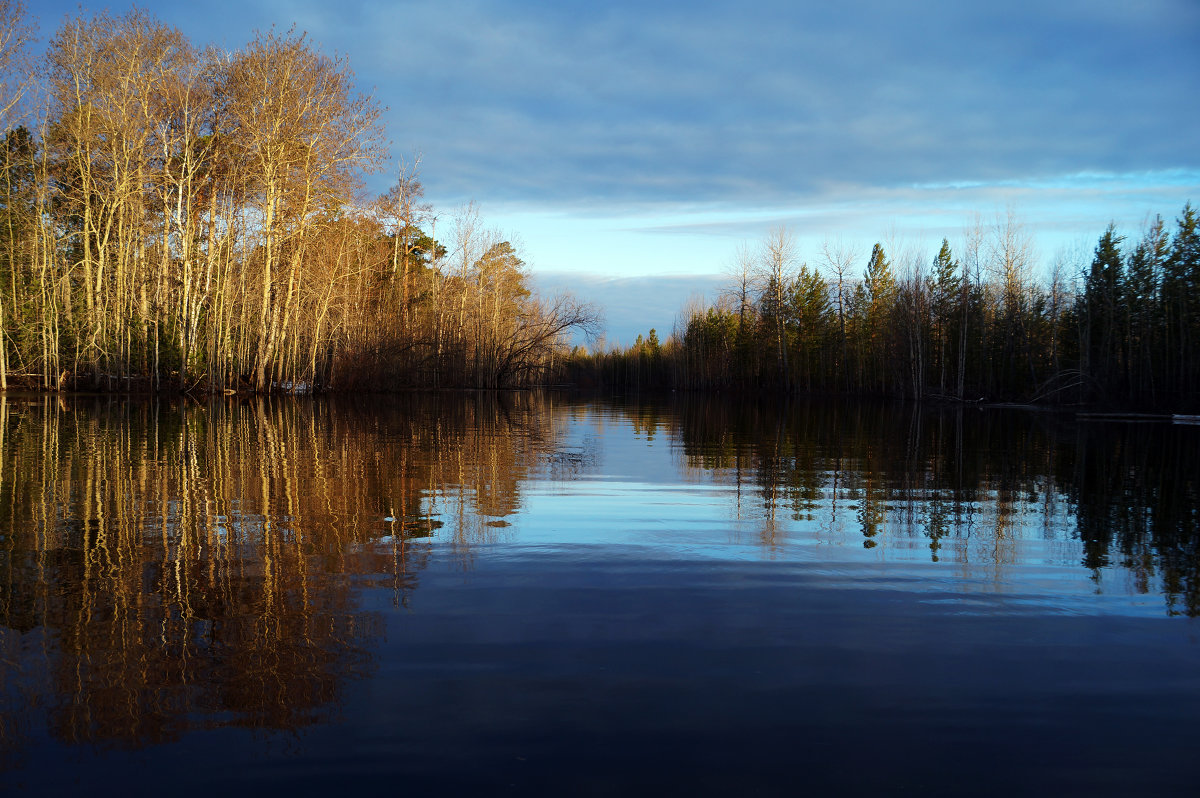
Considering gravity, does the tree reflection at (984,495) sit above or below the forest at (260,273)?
below

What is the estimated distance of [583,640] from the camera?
3.93m

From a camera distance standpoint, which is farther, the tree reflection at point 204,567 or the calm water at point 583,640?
the tree reflection at point 204,567

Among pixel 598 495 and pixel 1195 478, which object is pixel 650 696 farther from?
pixel 1195 478

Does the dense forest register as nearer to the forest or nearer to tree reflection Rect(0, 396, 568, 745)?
the forest

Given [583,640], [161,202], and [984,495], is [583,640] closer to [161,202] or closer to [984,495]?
[984,495]

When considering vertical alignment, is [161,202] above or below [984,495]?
above

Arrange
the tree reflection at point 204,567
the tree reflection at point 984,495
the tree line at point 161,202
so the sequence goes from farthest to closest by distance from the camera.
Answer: the tree line at point 161,202 < the tree reflection at point 984,495 < the tree reflection at point 204,567

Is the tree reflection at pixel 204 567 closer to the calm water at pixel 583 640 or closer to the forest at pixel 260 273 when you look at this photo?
the calm water at pixel 583 640

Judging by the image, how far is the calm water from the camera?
2748mm

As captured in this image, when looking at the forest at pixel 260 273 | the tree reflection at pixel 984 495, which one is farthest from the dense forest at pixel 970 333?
the tree reflection at pixel 984 495

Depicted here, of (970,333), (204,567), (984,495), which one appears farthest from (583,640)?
(970,333)

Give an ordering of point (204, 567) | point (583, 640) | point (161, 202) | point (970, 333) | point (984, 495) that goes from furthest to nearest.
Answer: point (970, 333) < point (161, 202) < point (984, 495) < point (204, 567) < point (583, 640)

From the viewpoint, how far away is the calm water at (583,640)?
275 cm

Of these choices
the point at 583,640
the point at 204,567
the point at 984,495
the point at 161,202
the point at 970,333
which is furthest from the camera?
the point at 970,333
